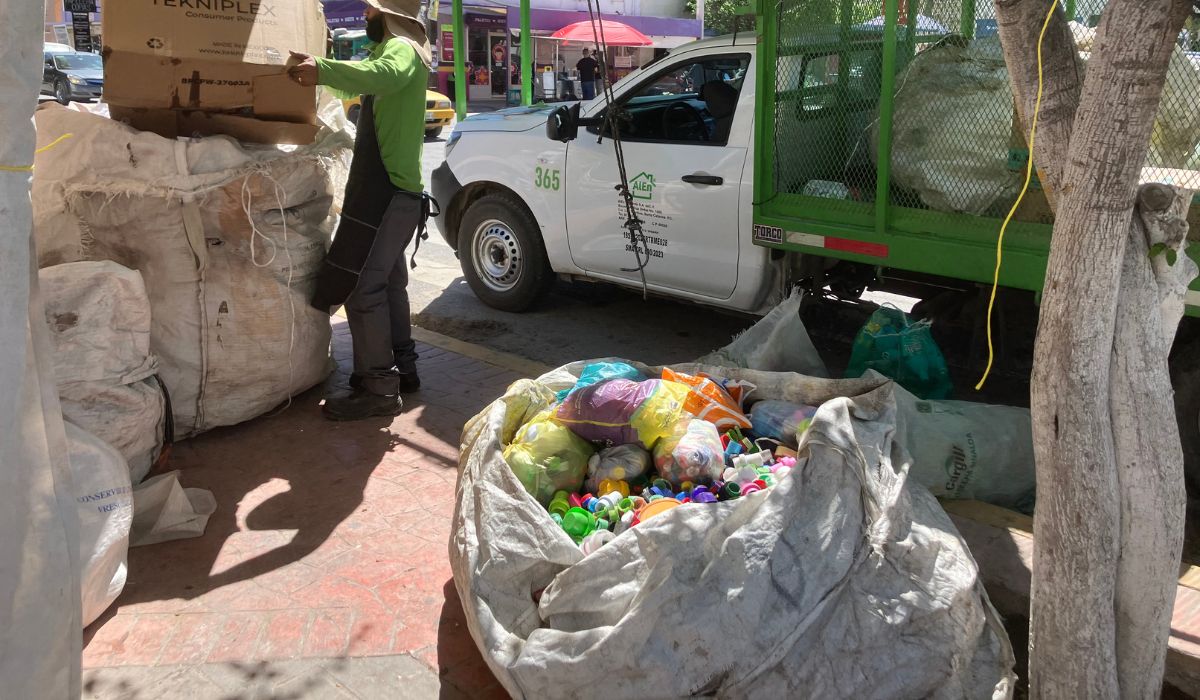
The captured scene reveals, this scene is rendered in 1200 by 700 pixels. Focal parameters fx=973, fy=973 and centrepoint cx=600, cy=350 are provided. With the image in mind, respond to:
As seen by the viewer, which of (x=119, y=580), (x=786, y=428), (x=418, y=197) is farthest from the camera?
(x=418, y=197)

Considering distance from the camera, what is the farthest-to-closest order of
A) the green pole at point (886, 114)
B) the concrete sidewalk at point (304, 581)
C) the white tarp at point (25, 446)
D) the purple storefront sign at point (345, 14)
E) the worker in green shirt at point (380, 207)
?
the purple storefront sign at point (345, 14), the worker in green shirt at point (380, 207), the green pole at point (886, 114), the concrete sidewalk at point (304, 581), the white tarp at point (25, 446)

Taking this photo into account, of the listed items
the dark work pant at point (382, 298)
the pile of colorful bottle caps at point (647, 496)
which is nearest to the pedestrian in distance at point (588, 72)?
the dark work pant at point (382, 298)

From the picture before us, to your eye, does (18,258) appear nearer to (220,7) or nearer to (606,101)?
(220,7)

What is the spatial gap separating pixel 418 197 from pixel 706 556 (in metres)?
2.93

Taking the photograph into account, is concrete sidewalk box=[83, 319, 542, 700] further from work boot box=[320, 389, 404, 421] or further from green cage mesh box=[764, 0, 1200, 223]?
green cage mesh box=[764, 0, 1200, 223]

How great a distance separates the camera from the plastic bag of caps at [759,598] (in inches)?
101

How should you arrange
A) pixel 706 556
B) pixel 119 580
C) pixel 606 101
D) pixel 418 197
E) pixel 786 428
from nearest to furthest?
pixel 706 556, pixel 119 580, pixel 786 428, pixel 418 197, pixel 606 101

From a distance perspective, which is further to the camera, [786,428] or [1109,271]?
[786,428]

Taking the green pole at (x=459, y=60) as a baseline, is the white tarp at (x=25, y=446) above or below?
below

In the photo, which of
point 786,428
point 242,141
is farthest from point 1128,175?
point 242,141

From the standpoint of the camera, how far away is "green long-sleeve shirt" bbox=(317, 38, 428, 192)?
443 cm

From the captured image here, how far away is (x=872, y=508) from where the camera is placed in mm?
2834

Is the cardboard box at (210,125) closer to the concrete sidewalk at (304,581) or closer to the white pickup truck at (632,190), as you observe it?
the concrete sidewalk at (304,581)

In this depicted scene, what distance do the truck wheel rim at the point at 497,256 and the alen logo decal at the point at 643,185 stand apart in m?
1.25
